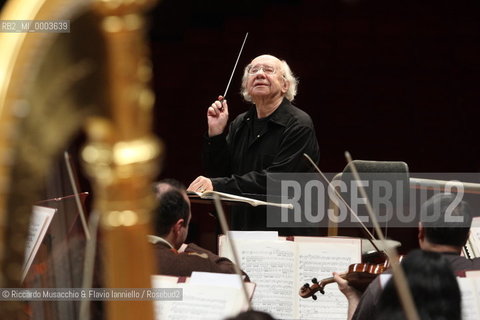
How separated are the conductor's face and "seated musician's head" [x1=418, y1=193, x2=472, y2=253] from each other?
156 centimetres

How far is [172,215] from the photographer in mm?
2346

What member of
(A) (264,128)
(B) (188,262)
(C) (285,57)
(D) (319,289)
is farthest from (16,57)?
(C) (285,57)

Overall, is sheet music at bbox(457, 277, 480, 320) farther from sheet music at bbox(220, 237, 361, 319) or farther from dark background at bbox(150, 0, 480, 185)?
dark background at bbox(150, 0, 480, 185)

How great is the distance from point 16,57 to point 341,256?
82.8 inches

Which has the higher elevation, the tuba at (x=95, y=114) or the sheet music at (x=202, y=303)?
the tuba at (x=95, y=114)

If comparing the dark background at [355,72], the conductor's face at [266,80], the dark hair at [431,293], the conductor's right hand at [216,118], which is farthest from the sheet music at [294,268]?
the dark background at [355,72]

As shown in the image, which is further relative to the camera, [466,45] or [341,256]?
[466,45]

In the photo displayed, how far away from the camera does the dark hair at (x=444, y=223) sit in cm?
222

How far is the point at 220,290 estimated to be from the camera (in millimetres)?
1855

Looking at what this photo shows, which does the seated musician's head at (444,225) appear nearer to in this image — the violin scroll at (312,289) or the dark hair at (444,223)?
the dark hair at (444,223)

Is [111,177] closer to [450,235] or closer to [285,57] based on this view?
[450,235]

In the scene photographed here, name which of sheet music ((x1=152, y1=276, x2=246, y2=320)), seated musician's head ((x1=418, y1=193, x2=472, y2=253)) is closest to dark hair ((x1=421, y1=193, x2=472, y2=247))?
seated musician's head ((x1=418, y1=193, x2=472, y2=253))

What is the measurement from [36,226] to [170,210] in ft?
4.84

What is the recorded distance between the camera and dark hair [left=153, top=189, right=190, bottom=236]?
2.33 meters
